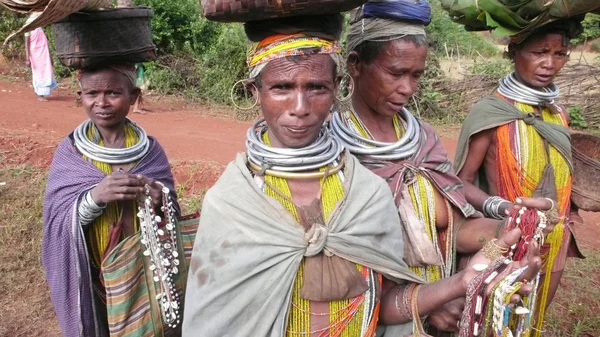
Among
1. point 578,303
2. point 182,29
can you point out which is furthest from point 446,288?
point 182,29

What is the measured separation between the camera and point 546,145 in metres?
3.03

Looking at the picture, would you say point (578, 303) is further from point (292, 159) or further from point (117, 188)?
point (117, 188)

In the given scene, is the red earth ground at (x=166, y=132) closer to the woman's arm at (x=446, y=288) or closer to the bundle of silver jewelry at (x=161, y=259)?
the bundle of silver jewelry at (x=161, y=259)

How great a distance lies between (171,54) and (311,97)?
464 inches

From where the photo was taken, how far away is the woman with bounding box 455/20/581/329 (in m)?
2.99

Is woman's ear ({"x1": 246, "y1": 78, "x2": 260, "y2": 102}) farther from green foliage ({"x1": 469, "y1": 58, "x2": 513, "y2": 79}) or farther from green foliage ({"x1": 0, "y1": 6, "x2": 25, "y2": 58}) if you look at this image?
green foliage ({"x1": 0, "y1": 6, "x2": 25, "y2": 58})

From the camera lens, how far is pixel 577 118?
35.1 feet

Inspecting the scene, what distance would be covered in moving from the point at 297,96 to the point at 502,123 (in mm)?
1547

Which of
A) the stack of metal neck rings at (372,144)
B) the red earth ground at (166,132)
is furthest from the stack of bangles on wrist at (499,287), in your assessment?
the red earth ground at (166,132)

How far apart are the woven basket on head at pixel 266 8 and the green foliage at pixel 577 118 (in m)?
10.2

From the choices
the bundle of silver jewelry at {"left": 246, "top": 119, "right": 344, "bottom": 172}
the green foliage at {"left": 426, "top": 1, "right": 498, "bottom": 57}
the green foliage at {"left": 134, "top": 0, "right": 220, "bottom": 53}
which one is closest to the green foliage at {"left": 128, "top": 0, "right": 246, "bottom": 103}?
the green foliage at {"left": 134, "top": 0, "right": 220, "bottom": 53}

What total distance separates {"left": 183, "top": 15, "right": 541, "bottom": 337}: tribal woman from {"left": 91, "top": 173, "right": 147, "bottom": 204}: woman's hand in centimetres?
79

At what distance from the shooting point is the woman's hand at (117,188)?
2.55 m

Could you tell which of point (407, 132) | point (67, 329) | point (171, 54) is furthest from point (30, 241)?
point (171, 54)
